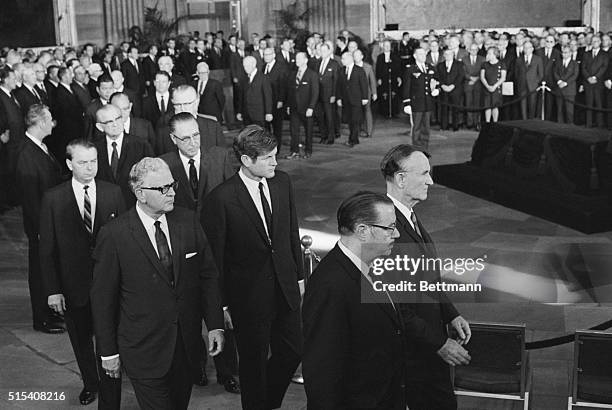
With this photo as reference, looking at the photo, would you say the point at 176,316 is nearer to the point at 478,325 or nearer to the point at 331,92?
the point at 478,325

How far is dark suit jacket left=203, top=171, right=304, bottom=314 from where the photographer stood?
543 centimetres

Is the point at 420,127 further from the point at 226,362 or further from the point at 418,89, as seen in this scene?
the point at 226,362

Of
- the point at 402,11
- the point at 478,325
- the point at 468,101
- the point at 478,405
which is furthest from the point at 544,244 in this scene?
the point at 402,11

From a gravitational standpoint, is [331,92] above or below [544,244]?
above

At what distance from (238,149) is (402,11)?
2158 cm

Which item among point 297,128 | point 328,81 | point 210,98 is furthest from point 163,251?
point 328,81

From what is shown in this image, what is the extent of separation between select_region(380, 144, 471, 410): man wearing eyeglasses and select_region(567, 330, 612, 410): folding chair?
0.56 meters

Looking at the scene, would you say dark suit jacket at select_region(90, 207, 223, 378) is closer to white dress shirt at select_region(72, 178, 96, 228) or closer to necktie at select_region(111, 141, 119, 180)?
white dress shirt at select_region(72, 178, 96, 228)

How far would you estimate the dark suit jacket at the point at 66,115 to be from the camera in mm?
12727

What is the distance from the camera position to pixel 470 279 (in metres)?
8.75

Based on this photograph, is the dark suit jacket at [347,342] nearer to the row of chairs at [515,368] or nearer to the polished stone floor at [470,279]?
the row of chairs at [515,368]

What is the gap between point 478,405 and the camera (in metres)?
5.61

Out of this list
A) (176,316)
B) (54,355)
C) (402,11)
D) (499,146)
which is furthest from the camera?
(402,11)

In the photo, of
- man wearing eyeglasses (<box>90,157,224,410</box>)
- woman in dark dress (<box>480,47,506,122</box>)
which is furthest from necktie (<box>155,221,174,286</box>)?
woman in dark dress (<box>480,47,506,122</box>)
